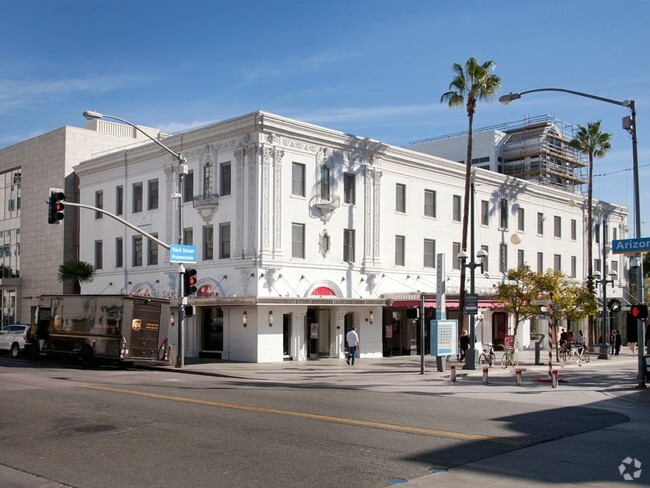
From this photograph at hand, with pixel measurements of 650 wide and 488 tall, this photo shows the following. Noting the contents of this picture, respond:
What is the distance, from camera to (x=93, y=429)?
13.3 meters

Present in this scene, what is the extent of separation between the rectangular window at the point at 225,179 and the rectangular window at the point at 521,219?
22.9 meters

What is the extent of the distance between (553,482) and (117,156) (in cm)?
3694

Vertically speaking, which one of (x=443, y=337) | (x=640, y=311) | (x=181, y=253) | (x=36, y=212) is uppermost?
(x=36, y=212)

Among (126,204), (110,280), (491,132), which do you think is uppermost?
(491,132)

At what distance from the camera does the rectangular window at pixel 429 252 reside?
140 ft

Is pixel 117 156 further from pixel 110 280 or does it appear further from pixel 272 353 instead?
pixel 272 353

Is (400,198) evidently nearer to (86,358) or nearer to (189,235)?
(189,235)

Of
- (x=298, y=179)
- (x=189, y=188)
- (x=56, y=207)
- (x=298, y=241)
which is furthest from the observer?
(x=189, y=188)

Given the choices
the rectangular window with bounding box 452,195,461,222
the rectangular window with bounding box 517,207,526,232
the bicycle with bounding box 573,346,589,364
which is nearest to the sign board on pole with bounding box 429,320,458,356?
the bicycle with bounding box 573,346,589,364

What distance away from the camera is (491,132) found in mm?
69250

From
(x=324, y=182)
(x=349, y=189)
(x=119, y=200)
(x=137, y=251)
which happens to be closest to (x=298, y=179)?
(x=324, y=182)

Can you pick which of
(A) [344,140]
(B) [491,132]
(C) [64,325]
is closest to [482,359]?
(A) [344,140]

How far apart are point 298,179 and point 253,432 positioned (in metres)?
23.8

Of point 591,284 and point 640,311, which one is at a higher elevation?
point 591,284
